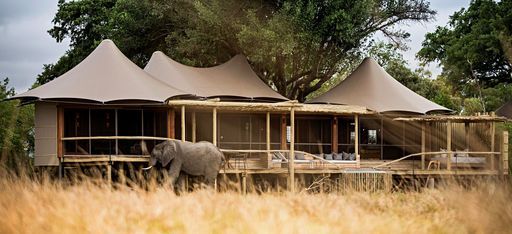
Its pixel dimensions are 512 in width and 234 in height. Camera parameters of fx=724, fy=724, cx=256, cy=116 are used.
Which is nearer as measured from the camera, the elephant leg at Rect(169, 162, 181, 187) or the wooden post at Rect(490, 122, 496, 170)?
the elephant leg at Rect(169, 162, 181, 187)

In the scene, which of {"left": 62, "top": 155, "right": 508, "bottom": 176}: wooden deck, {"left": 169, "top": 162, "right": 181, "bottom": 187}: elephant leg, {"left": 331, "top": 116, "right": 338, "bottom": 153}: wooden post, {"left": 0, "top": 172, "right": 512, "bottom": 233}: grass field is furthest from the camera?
{"left": 331, "top": 116, "right": 338, "bottom": 153}: wooden post

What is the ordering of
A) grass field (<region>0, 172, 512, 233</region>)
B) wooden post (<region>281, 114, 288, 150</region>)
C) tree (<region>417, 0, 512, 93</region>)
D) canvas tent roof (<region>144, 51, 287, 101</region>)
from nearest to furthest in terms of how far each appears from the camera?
grass field (<region>0, 172, 512, 233</region>) < canvas tent roof (<region>144, 51, 287, 101</region>) < wooden post (<region>281, 114, 288, 150</region>) < tree (<region>417, 0, 512, 93</region>)

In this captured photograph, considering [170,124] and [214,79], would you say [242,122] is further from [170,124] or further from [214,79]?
[170,124]

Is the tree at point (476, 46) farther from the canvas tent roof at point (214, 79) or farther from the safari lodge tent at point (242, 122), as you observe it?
the canvas tent roof at point (214, 79)

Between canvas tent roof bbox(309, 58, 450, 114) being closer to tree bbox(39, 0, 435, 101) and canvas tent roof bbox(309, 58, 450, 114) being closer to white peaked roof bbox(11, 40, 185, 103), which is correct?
tree bbox(39, 0, 435, 101)

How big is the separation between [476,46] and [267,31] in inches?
436

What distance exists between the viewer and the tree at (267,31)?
26000 millimetres

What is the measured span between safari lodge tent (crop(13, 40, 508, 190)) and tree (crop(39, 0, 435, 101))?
148 cm

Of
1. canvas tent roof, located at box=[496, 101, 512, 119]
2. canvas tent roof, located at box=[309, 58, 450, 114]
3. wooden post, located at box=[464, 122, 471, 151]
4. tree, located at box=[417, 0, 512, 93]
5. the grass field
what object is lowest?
the grass field


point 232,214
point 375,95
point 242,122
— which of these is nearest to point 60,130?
point 242,122

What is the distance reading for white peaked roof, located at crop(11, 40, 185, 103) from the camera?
793 inches

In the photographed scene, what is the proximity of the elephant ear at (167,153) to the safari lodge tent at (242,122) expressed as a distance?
0.73 metres

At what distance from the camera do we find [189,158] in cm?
1833

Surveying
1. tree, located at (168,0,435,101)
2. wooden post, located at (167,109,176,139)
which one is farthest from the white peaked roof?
tree, located at (168,0,435,101)
